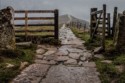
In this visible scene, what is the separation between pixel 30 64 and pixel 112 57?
125 inches

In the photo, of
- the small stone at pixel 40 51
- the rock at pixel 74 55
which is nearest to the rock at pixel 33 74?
the rock at pixel 74 55

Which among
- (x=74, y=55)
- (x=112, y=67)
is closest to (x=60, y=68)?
(x=112, y=67)

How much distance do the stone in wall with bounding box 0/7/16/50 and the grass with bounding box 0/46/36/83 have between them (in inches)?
13.5

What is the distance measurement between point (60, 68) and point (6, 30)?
112 inches

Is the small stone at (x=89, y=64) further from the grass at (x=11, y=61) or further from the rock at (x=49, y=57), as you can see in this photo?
the grass at (x=11, y=61)

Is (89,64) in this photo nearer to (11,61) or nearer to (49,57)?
(49,57)

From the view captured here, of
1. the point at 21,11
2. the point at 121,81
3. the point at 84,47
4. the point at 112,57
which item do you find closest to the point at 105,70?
the point at 121,81

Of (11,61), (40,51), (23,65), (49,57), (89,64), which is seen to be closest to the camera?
(23,65)

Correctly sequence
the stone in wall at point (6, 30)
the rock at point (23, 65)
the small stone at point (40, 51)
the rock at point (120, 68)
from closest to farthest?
the rock at point (120, 68), the rock at point (23, 65), the stone in wall at point (6, 30), the small stone at point (40, 51)

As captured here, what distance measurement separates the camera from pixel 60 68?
29.3 feet

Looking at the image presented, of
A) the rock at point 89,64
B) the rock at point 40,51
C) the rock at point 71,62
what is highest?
the rock at point 40,51

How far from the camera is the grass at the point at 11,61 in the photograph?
7.55m

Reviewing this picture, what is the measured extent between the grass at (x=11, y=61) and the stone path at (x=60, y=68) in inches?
7.4

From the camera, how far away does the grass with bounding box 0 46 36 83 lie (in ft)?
24.8
